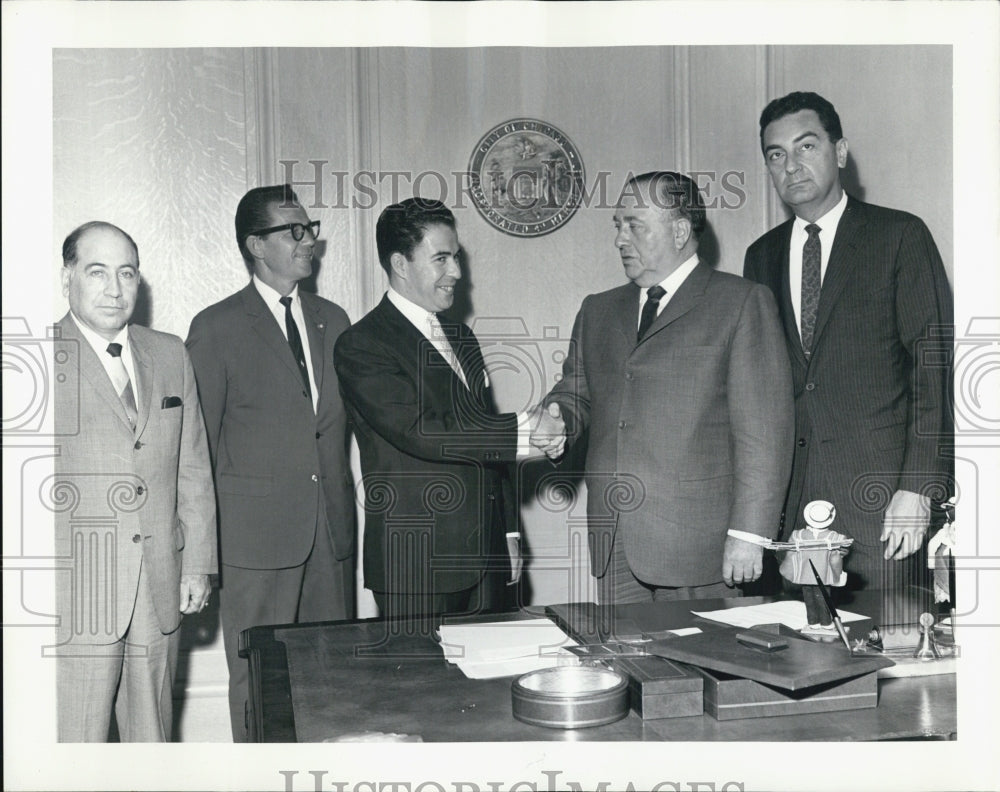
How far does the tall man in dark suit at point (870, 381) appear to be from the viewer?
3.18 metres

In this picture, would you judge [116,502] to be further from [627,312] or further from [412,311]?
[627,312]

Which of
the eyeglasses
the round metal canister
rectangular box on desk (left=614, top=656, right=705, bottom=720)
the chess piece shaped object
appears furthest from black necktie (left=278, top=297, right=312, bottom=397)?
the chess piece shaped object

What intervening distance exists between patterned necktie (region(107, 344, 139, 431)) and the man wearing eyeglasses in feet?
0.77

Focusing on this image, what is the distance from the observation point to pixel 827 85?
10.9ft

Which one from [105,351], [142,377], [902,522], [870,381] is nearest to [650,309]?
[870,381]

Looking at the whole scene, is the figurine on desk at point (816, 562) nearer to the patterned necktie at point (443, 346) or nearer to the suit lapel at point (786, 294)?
the suit lapel at point (786, 294)

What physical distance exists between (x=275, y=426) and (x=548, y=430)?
0.89 meters

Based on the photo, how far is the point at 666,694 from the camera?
177 cm

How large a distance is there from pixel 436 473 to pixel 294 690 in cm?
132

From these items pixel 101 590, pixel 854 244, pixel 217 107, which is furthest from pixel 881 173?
pixel 101 590

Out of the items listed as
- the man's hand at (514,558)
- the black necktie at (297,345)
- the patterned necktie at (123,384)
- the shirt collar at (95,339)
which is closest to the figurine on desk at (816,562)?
the man's hand at (514,558)

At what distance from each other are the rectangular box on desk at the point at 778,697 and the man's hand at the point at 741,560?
1.18m

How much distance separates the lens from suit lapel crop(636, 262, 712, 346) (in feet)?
10.3

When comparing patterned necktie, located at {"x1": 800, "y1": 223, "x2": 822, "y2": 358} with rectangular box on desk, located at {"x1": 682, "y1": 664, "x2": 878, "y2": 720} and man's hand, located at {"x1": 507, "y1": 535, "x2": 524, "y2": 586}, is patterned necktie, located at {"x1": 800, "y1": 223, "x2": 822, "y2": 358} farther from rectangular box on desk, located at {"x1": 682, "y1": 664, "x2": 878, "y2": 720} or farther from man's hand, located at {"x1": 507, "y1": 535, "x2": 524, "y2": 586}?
rectangular box on desk, located at {"x1": 682, "y1": 664, "x2": 878, "y2": 720}
